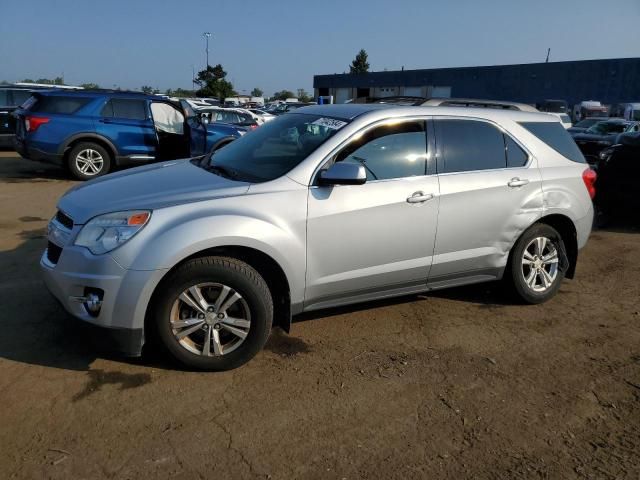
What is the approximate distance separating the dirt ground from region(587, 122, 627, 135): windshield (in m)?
14.4

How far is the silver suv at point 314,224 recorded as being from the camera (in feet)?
10.6

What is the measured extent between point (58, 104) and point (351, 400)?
30.6 feet

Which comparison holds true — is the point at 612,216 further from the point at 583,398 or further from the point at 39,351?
the point at 39,351

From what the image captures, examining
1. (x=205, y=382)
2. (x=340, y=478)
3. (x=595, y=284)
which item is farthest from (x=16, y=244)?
(x=595, y=284)

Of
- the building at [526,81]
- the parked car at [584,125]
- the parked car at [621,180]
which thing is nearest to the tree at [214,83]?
the building at [526,81]

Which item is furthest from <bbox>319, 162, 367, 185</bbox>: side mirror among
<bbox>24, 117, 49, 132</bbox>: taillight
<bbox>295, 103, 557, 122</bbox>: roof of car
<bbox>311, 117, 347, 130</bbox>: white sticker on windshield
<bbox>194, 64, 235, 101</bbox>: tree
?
<bbox>194, 64, 235, 101</bbox>: tree

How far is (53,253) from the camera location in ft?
11.5

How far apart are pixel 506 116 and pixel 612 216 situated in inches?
198

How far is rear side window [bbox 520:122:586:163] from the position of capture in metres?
4.79

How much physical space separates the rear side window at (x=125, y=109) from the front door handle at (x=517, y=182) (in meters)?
8.32

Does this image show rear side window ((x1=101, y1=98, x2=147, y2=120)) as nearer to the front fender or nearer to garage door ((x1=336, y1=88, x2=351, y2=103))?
the front fender

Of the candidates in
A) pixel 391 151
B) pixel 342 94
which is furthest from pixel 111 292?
pixel 342 94

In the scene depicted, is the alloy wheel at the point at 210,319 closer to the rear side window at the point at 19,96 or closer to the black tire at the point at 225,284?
the black tire at the point at 225,284

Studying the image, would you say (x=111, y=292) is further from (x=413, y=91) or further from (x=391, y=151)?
(x=413, y=91)
